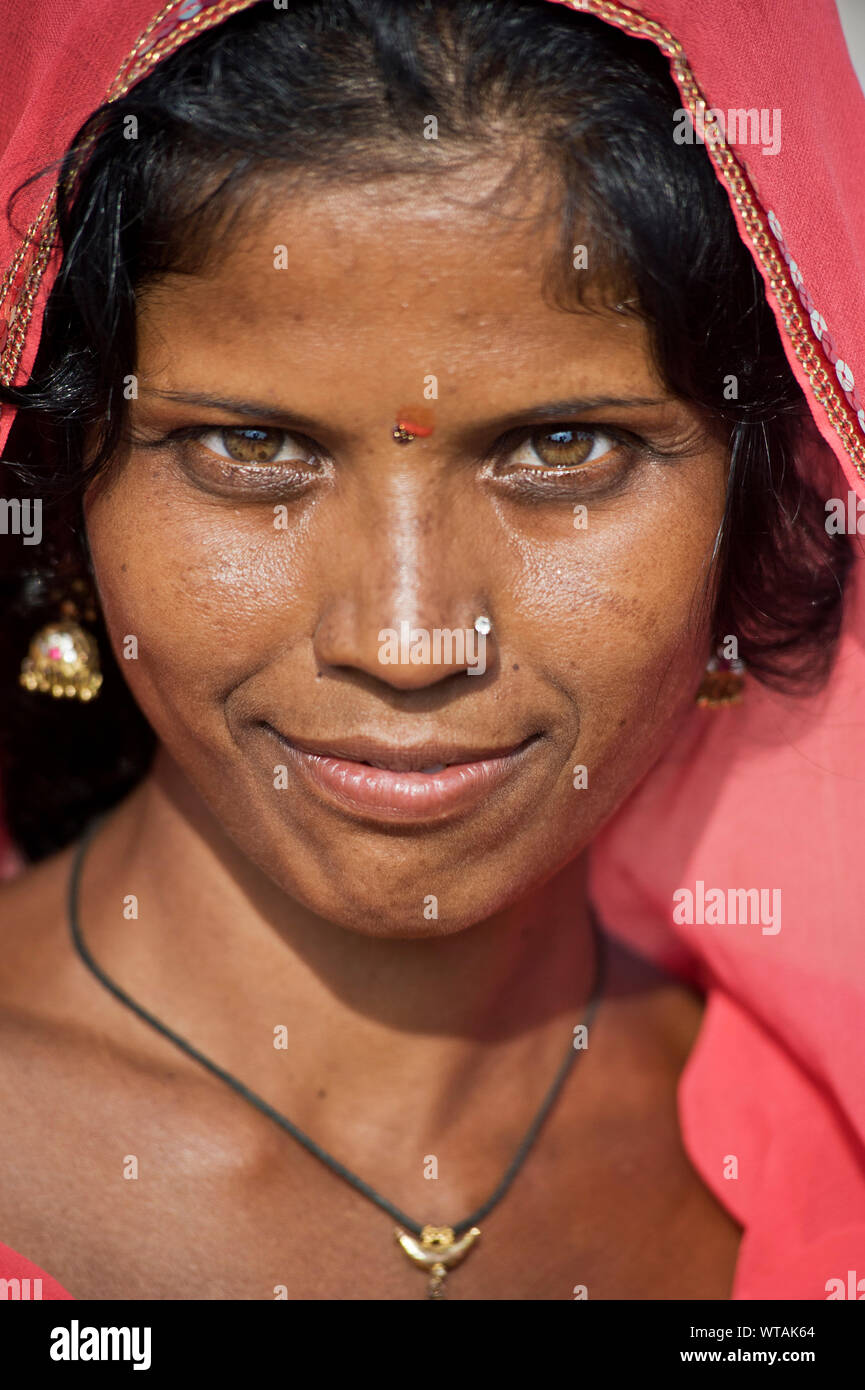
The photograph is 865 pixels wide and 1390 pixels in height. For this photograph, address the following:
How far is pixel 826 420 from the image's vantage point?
1571 millimetres

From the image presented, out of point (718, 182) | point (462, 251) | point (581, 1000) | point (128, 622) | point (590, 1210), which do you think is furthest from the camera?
point (581, 1000)

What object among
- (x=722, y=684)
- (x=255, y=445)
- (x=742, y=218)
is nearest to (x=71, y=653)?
(x=255, y=445)

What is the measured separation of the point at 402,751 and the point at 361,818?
0.37 feet

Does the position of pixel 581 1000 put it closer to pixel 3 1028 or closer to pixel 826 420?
pixel 3 1028

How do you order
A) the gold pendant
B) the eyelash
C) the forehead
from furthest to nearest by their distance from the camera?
the gold pendant
the eyelash
the forehead

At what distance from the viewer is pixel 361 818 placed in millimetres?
1631

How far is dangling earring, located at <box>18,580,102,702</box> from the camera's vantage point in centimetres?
196

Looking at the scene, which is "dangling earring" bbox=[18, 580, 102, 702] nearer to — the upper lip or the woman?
the woman

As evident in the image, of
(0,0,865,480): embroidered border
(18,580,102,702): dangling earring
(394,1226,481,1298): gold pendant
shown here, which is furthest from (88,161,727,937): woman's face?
(394,1226,481,1298): gold pendant

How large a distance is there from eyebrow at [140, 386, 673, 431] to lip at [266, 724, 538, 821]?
35 centimetres

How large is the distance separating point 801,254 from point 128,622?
837 mm

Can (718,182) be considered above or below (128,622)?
above

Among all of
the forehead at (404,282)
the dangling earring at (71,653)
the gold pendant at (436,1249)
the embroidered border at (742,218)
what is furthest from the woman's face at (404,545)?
the gold pendant at (436,1249)
